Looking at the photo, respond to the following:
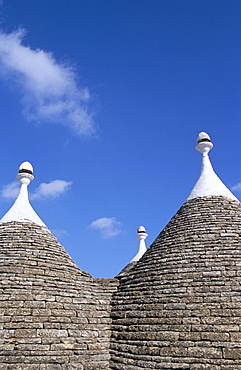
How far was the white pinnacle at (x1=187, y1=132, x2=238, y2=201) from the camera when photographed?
404 inches

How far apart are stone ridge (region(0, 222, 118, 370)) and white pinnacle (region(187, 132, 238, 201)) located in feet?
10.5

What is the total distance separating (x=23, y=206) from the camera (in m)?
10.6

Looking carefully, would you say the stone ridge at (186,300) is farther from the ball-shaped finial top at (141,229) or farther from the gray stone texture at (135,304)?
the ball-shaped finial top at (141,229)

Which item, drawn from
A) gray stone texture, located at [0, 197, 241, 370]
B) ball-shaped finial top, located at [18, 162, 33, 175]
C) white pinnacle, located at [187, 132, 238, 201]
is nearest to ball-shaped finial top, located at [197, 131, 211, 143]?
white pinnacle, located at [187, 132, 238, 201]

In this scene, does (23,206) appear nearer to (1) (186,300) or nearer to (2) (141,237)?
(1) (186,300)

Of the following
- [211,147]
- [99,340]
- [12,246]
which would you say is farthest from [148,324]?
[211,147]

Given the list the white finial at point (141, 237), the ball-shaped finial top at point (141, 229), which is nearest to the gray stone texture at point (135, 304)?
the white finial at point (141, 237)

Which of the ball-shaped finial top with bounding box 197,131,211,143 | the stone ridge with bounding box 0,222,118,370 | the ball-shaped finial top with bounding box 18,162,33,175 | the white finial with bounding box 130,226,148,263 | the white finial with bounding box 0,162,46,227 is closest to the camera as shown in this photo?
the stone ridge with bounding box 0,222,118,370

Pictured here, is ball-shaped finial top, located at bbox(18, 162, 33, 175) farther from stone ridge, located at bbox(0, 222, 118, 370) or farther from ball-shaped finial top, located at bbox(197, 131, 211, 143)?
ball-shaped finial top, located at bbox(197, 131, 211, 143)

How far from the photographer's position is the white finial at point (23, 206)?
1017 centimetres

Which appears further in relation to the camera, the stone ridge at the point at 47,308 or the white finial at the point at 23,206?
the white finial at the point at 23,206

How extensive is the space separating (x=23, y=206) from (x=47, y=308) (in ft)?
11.3

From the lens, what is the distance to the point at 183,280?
8008mm

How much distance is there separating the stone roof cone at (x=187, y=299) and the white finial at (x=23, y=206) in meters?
2.84
